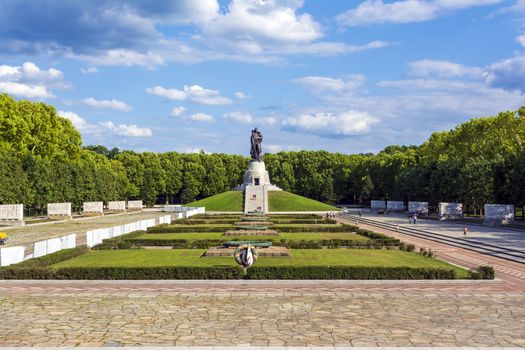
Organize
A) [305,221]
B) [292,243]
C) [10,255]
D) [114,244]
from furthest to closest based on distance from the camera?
[305,221]
[114,244]
[292,243]
[10,255]

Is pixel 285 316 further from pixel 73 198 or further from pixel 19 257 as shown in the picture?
pixel 73 198

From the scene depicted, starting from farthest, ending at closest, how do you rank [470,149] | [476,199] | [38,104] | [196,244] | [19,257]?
[470,149] → [38,104] → [476,199] → [196,244] → [19,257]

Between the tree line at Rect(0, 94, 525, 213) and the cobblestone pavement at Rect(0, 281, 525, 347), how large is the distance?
42.6 m

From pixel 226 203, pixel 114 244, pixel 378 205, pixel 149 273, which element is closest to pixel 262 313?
pixel 149 273

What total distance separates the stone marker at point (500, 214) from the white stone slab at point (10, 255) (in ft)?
154

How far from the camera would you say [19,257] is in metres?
24.0

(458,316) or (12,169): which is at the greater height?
(12,169)

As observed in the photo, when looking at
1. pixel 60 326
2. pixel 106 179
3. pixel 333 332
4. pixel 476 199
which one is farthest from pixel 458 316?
pixel 106 179

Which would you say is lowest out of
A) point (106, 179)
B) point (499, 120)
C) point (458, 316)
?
point (458, 316)

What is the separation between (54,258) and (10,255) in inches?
84.2

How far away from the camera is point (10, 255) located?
23.3 meters

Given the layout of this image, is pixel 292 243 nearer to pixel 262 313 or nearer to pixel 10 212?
pixel 262 313

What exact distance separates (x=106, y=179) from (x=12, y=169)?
107 feet

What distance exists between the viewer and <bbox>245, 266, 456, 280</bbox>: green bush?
67.2 ft
